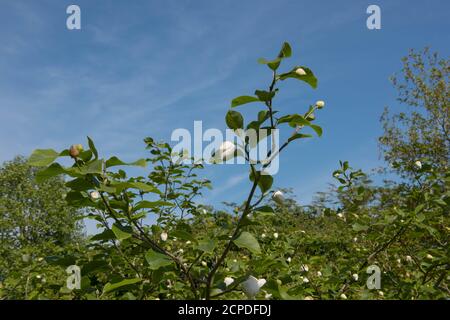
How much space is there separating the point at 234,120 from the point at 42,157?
1.75 feet

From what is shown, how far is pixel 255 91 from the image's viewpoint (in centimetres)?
116

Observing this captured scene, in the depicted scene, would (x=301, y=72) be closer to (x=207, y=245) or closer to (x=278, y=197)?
(x=278, y=197)

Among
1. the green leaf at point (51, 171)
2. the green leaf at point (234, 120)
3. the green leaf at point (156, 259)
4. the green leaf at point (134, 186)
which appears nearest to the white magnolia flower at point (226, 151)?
the green leaf at point (234, 120)

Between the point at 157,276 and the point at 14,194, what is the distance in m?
20.8

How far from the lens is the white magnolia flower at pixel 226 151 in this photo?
1.18 m

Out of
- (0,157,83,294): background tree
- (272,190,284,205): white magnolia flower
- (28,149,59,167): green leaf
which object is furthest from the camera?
(0,157,83,294): background tree

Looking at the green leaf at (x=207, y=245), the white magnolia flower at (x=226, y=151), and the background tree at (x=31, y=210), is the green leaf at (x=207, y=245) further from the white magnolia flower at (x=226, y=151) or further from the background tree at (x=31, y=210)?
the background tree at (x=31, y=210)

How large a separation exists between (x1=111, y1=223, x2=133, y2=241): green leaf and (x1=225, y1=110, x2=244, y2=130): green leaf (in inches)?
16.5

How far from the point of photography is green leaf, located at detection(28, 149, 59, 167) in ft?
3.59

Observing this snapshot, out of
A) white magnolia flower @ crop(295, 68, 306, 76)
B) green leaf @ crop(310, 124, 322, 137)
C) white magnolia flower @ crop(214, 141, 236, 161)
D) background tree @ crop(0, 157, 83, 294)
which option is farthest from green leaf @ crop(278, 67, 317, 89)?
background tree @ crop(0, 157, 83, 294)

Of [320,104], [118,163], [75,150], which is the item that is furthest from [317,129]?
[75,150]

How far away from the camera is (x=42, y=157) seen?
1.11m

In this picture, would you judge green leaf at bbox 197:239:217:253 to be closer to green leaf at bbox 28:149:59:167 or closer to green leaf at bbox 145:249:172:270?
green leaf at bbox 145:249:172:270
